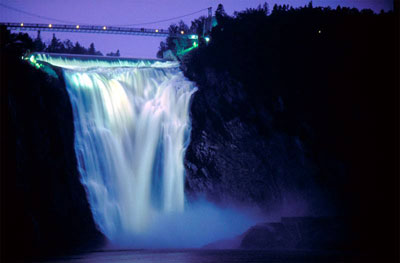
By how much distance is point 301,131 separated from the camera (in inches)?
1378

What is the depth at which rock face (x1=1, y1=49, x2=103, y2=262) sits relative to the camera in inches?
1016

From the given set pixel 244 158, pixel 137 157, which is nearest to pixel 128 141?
pixel 137 157

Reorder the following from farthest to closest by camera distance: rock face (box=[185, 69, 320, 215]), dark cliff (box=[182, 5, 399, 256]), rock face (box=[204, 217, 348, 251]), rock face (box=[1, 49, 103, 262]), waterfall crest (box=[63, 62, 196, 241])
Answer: dark cliff (box=[182, 5, 399, 256]) → rock face (box=[185, 69, 320, 215]) → waterfall crest (box=[63, 62, 196, 241]) → rock face (box=[1, 49, 103, 262]) → rock face (box=[204, 217, 348, 251])

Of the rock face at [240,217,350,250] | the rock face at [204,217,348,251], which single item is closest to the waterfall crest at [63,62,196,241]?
the rock face at [204,217,348,251]

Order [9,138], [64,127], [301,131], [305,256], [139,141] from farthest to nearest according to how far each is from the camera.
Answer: [301,131]
[139,141]
[64,127]
[9,138]
[305,256]

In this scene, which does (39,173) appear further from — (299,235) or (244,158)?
(299,235)

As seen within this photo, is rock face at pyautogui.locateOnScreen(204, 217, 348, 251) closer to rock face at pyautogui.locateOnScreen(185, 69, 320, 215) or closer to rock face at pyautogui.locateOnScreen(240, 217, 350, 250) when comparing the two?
rock face at pyautogui.locateOnScreen(240, 217, 350, 250)

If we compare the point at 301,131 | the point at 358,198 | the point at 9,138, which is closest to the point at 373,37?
the point at 301,131

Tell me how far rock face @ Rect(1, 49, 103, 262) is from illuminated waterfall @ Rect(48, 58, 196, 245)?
0.82m

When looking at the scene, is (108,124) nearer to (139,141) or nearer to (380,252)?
(139,141)

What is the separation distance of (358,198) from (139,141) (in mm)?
15715

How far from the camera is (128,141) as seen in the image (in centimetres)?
3158

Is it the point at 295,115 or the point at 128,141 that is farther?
the point at 295,115

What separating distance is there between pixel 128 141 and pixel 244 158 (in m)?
8.25
